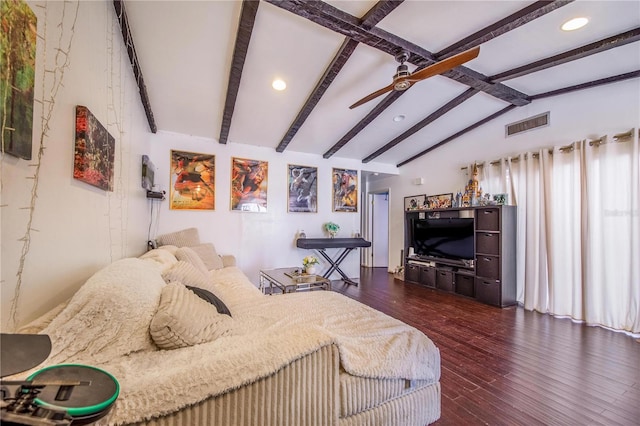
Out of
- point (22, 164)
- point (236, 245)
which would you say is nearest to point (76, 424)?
point (22, 164)

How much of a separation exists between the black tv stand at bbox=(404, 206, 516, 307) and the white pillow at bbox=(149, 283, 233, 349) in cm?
377

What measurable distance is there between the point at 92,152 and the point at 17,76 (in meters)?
0.74

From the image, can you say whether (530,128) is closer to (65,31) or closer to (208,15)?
(208,15)

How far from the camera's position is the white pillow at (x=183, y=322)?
1098 mm

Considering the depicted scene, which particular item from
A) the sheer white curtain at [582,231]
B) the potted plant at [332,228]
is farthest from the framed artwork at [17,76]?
the sheer white curtain at [582,231]

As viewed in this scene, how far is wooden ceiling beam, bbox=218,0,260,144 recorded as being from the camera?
7.07 feet

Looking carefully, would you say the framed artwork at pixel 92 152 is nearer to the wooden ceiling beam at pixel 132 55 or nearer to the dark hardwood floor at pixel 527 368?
the wooden ceiling beam at pixel 132 55

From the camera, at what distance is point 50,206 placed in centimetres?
A: 120

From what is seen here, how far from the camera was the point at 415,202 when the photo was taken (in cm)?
540

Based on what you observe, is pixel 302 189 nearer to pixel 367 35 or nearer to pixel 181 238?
pixel 181 238

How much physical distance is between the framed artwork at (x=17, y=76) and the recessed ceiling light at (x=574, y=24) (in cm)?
371

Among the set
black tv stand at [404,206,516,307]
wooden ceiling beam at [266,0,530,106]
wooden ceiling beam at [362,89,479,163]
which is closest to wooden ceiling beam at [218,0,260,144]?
wooden ceiling beam at [266,0,530,106]

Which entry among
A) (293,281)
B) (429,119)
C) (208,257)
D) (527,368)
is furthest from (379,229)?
(527,368)

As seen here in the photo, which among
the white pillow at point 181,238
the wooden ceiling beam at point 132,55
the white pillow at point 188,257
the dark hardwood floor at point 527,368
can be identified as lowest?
Result: the dark hardwood floor at point 527,368
